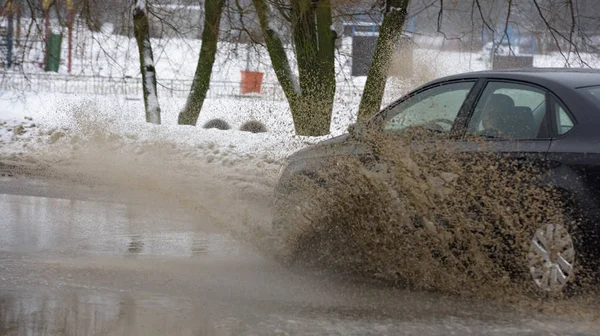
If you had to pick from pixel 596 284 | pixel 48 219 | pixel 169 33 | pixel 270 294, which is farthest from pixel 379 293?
pixel 169 33

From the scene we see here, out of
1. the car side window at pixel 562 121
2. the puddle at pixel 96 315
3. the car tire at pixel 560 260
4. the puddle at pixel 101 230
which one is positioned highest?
the car side window at pixel 562 121

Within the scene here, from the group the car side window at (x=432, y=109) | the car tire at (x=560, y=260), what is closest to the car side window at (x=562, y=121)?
the car tire at (x=560, y=260)

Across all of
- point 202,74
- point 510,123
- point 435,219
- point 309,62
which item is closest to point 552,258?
point 435,219

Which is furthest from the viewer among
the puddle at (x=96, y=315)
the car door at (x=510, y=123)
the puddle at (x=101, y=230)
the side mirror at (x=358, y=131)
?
the puddle at (x=101, y=230)

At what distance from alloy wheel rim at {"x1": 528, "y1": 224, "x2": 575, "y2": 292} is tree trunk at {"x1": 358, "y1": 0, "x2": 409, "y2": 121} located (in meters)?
10.7

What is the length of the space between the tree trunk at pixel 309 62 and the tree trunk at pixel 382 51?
96 centimetres

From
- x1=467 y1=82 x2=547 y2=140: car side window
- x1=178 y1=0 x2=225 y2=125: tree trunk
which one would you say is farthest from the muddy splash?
x1=178 y1=0 x2=225 y2=125: tree trunk

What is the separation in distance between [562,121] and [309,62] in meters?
11.8

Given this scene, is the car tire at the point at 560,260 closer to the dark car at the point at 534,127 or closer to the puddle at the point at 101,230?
the dark car at the point at 534,127

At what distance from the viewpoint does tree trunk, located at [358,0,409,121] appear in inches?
655

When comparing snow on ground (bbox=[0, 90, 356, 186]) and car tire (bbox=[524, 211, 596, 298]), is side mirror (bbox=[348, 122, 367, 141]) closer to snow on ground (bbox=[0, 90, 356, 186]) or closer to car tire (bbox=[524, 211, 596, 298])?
car tire (bbox=[524, 211, 596, 298])

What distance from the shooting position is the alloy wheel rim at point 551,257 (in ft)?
19.0

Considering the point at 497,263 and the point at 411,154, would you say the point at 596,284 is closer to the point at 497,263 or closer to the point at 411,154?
the point at 497,263

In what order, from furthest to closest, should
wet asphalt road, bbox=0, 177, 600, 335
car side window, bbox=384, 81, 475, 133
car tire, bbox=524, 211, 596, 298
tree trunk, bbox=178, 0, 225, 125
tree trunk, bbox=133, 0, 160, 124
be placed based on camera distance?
tree trunk, bbox=178, 0, 225, 125 < tree trunk, bbox=133, 0, 160, 124 < car side window, bbox=384, 81, 475, 133 < car tire, bbox=524, 211, 596, 298 < wet asphalt road, bbox=0, 177, 600, 335
